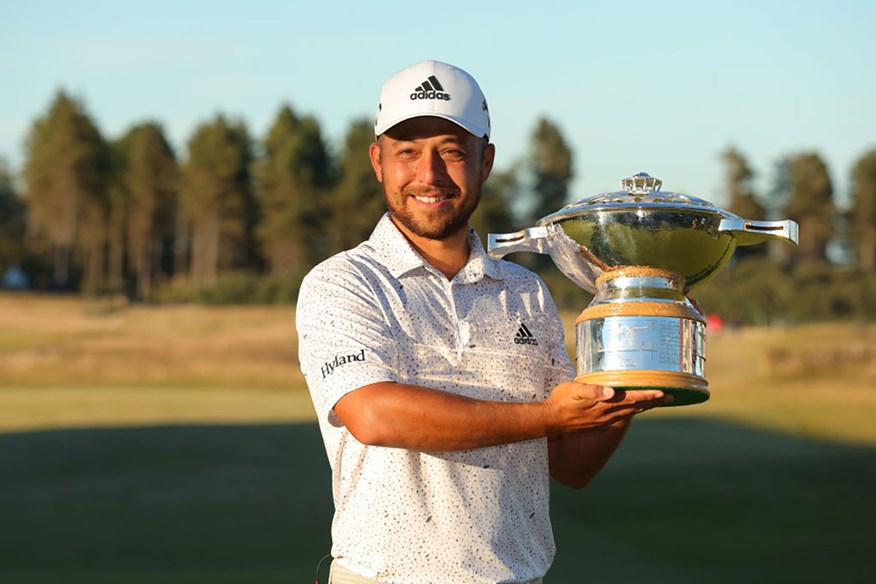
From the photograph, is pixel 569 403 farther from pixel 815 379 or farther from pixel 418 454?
pixel 815 379

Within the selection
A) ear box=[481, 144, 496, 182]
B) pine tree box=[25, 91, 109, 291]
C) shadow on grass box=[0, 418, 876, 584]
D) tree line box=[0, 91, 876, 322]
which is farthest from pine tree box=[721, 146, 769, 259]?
ear box=[481, 144, 496, 182]

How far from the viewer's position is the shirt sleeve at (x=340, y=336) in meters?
2.66

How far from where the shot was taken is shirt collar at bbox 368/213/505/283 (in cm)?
285

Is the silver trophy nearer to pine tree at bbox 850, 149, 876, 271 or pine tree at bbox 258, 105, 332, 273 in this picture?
pine tree at bbox 258, 105, 332, 273

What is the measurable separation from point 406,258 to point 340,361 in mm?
302

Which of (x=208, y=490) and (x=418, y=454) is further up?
(x=418, y=454)

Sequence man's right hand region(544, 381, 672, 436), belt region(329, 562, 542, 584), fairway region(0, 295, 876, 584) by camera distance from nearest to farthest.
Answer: man's right hand region(544, 381, 672, 436) < belt region(329, 562, 542, 584) < fairway region(0, 295, 876, 584)

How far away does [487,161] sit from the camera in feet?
9.91

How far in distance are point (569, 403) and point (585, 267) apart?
1.55 ft

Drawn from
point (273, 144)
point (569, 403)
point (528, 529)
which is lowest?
point (528, 529)

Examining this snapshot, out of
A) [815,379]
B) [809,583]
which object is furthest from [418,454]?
[815,379]

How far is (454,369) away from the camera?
276 centimetres

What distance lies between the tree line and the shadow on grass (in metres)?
43.7

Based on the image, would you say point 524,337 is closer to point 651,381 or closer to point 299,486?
point 651,381
